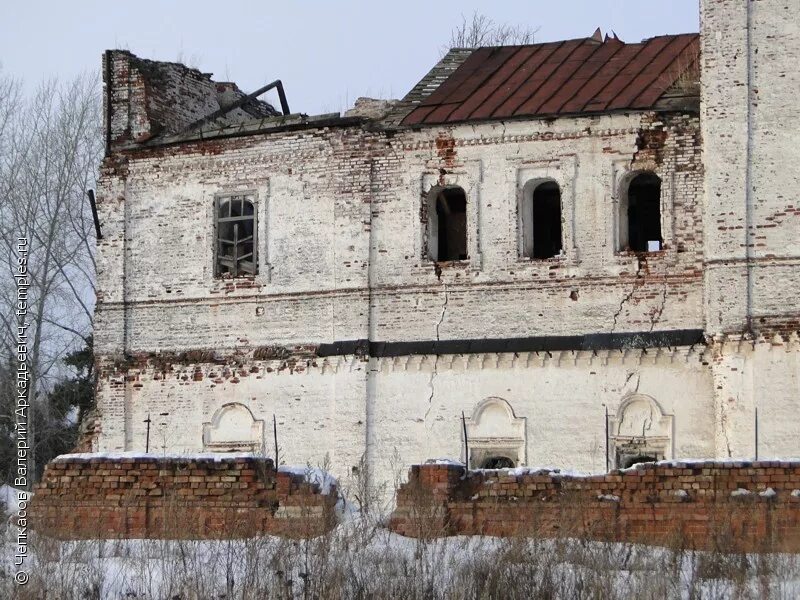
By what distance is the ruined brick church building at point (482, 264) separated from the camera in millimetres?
21734

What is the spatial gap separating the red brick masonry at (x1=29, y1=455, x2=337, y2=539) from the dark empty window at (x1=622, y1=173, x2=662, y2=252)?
894cm

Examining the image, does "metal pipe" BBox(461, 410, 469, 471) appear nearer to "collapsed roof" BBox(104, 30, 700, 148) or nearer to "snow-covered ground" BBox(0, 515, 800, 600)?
"collapsed roof" BBox(104, 30, 700, 148)

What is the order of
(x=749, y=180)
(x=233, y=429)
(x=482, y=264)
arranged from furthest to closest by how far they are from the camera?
(x=233, y=429) < (x=482, y=264) < (x=749, y=180)

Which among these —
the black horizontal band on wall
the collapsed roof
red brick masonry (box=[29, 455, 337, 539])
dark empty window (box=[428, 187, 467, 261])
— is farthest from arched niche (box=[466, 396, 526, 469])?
red brick masonry (box=[29, 455, 337, 539])

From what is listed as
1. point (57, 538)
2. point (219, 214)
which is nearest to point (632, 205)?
point (219, 214)

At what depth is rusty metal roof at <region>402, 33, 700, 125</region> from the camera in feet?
76.8

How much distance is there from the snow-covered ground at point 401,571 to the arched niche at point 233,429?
9.29 metres

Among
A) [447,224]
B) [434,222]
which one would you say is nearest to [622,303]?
[434,222]

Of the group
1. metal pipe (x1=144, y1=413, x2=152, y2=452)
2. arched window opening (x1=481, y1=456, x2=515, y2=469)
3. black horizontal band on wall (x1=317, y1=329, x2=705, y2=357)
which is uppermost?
black horizontal band on wall (x1=317, y1=329, x2=705, y2=357)

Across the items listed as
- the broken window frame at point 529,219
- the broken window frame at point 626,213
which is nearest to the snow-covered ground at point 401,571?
the broken window frame at point 626,213

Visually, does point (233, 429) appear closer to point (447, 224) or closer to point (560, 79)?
point (447, 224)

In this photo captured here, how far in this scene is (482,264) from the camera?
23.5 meters

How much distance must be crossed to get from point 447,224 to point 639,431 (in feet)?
13.9

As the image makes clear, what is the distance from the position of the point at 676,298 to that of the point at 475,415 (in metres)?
2.97
